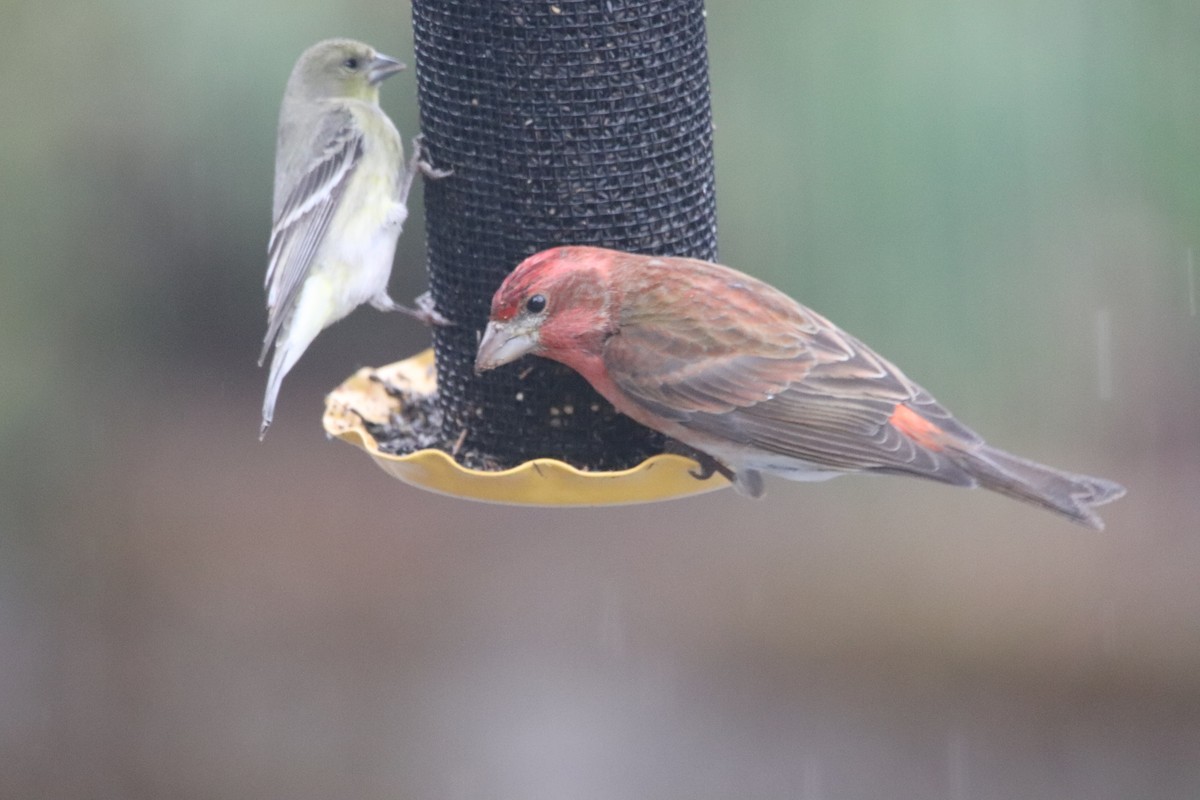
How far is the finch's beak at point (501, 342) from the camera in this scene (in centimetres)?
529

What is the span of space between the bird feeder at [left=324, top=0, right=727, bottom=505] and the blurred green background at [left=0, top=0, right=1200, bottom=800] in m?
2.67

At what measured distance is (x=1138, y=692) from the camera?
10406 mm

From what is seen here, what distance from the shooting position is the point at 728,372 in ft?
17.8

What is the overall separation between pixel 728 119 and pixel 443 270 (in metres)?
2.21

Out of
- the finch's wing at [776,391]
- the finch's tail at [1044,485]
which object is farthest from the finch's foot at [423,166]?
the finch's tail at [1044,485]

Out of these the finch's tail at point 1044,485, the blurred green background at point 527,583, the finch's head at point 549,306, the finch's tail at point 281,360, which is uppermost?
the finch's head at point 549,306

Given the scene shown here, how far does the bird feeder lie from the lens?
18.3 ft

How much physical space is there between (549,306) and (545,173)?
616 millimetres

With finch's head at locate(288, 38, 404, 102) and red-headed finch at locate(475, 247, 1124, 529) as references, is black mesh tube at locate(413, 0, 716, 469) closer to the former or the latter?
red-headed finch at locate(475, 247, 1124, 529)

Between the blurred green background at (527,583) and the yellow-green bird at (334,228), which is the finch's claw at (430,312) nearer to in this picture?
the yellow-green bird at (334,228)

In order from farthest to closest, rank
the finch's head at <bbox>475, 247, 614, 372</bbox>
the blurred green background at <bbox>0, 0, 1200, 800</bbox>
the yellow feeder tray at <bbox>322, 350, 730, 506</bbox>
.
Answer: the blurred green background at <bbox>0, 0, 1200, 800</bbox> → the finch's head at <bbox>475, 247, 614, 372</bbox> → the yellow feeder tray at <bbox>322, 350, 730, 506</bbox>

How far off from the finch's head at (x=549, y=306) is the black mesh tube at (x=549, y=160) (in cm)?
40

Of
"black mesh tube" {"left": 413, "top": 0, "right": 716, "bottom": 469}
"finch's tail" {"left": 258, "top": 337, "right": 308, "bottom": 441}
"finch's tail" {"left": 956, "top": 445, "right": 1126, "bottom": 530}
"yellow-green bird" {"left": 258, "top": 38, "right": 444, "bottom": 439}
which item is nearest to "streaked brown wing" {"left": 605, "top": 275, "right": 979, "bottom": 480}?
"finch's tail" {"left": 956, "top": 445, "right": 1126, "bottom": 530}

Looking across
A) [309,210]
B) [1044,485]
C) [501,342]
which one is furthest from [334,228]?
[1044,485]
